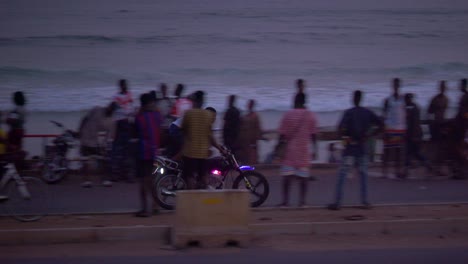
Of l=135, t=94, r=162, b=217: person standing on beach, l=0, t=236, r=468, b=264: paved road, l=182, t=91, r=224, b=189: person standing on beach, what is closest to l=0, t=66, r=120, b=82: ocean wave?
l=135, t=94, r=162, b=217: person standing on beach

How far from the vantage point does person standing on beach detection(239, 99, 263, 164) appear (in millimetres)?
13070

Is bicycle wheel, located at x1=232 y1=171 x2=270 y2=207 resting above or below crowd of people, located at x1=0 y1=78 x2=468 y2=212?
below

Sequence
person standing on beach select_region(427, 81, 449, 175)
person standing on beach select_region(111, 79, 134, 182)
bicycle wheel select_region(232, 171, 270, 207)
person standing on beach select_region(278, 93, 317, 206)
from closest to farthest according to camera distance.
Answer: person standing on beach select_region(278, 93, 317, 206), bicycle wheel select_region(232, 171, 270, 207), person standing on beach select_region(111, 79, 134, 182), person standing on beach select_region(427, 81, 449, 175)

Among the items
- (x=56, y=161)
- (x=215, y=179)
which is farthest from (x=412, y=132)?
(x=56, y=161)

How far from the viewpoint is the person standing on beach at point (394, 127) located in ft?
40.4

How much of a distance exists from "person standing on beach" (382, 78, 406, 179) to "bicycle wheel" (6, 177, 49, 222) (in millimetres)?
6460

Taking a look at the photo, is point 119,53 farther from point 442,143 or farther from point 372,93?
point 442,143

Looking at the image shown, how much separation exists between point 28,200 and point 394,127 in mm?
6834

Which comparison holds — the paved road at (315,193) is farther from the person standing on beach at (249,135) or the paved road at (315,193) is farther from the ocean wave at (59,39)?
the ocean wave at (59,39)

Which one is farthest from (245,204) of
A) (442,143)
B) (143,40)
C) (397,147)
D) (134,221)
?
(143,40)

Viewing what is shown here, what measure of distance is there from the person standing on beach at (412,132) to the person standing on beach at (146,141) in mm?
5152

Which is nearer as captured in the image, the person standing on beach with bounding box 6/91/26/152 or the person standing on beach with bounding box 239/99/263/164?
the person standing on beach with bounding box 6/91/26/152

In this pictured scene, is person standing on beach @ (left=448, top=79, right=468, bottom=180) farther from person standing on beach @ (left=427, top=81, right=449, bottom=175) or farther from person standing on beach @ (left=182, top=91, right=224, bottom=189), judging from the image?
person standing on beach @ (left=182, top=91, right=224, bottom=189)

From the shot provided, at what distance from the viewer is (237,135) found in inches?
505
